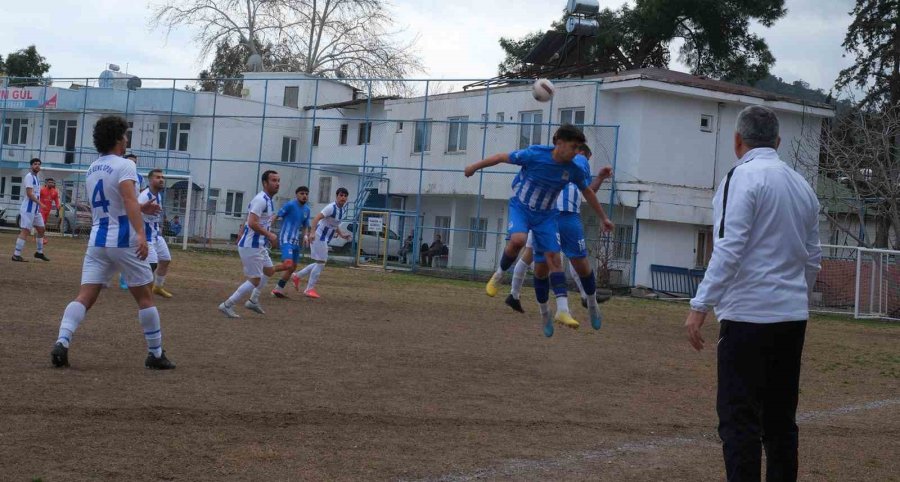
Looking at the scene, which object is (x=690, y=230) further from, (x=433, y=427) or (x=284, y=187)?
(x=433, y=427)

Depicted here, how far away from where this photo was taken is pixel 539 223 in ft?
35.9

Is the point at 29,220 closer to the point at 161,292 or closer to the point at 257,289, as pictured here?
the point at 161,292

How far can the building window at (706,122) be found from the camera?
35250 millimetres

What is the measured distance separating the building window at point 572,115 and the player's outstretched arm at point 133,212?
28085mm

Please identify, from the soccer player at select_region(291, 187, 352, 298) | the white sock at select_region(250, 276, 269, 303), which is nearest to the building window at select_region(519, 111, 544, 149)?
the soccer player at select_region(291, 187, 352, 298)

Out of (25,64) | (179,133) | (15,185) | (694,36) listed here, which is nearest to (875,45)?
Answer: (694,36)

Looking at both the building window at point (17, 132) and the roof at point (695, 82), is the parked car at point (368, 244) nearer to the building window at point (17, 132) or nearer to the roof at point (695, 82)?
the roof at point (695, 82)

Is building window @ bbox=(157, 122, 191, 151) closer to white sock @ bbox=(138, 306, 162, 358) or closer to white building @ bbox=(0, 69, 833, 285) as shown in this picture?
white building @ bbox=(0, 69, 833, 285)

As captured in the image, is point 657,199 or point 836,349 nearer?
point 836,349

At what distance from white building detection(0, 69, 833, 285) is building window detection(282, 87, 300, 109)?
0.22 feet

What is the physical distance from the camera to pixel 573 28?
40438 millimetres

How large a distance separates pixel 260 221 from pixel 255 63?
1677 inches

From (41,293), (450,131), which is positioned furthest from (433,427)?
(450,131)

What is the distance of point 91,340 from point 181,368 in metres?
1.98
